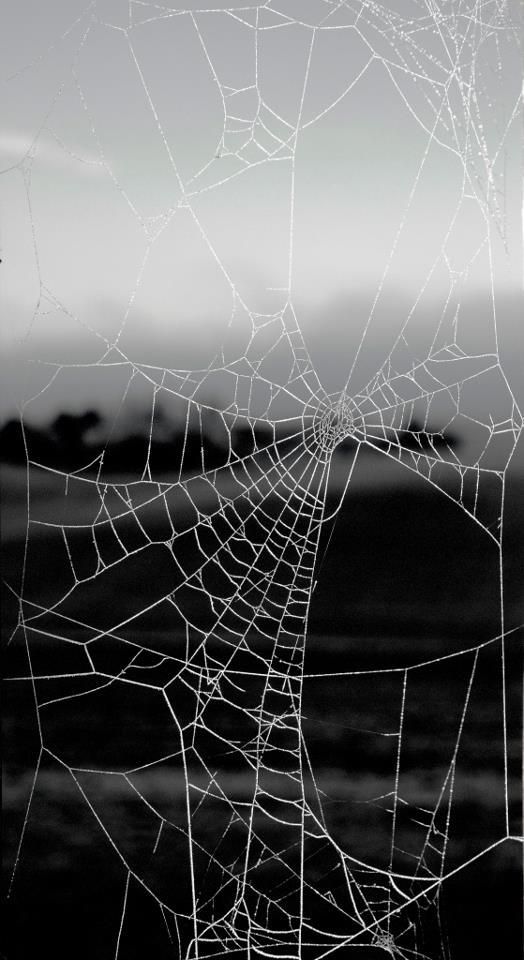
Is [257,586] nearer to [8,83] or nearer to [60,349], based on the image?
[60,349]

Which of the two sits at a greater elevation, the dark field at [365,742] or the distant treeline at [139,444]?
the distant treeline at [139,444]

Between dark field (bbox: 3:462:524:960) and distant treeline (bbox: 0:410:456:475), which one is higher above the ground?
distant treeline (bbox: 0:410:456:475)

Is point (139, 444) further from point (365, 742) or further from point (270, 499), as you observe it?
point (365, 742)

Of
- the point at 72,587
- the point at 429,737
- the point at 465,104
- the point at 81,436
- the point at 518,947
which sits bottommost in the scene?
the point at 518,947

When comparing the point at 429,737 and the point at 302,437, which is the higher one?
the point at 302,437

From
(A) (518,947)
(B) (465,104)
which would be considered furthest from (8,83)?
(A) (518,947)

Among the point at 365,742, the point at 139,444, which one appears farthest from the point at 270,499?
the point at 365,742
